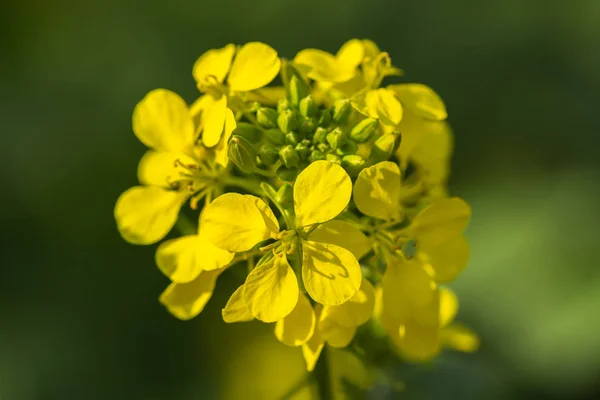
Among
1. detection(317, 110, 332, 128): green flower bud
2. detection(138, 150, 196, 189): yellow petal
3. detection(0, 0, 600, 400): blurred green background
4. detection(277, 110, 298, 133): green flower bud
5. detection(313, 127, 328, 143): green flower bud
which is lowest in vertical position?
detection(0, 0, 600, 400): blurred green background

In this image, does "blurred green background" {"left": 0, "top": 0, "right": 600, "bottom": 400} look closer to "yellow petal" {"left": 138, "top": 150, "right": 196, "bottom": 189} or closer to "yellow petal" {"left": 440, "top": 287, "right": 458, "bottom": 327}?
"yellow petal" {"left": 440, "top": 287, "right": 458, "bottom": 327}

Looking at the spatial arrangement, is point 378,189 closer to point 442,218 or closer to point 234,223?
point 442,218

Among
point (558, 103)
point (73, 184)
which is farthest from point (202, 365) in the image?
point (558, 103)

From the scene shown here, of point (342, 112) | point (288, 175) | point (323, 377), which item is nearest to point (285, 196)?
point (288, 175)

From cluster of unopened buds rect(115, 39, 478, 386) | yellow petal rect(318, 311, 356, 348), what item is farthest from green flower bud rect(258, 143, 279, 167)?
yellow petal rect(318, 311, 356, 348)

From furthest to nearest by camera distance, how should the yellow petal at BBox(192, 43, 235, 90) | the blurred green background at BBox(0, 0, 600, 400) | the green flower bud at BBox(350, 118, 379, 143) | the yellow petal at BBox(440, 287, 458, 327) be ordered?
1. the blurred green background at BBox(0, 0, 600, 400)
2. the yellow petal at BBox(440, 287, 458, 327)
3. the yellow petal at BBox(192, 43, 235, 90)
4. the green flower bud at BBox(350, 118, 379, 143)

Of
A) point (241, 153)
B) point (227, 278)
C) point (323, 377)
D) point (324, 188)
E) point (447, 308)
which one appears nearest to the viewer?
point (324, 188)
